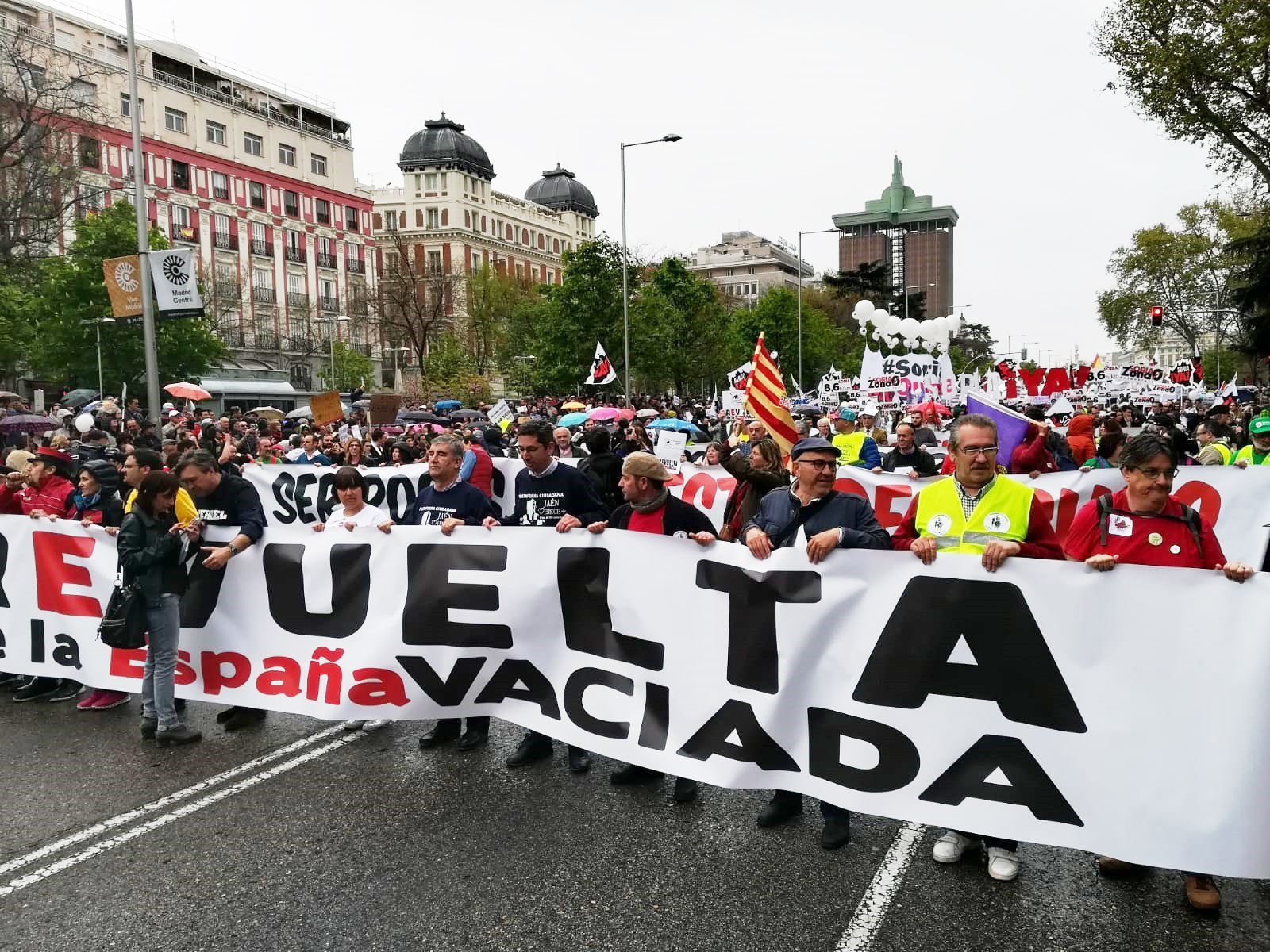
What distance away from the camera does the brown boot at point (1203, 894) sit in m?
3.70

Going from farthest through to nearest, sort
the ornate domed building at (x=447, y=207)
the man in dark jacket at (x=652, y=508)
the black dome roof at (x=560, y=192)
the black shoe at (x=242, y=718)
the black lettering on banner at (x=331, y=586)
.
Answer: the black dome roof at (x=560, y=192), the ornate domed building at (x=447, y=207), the black shoe at (x=242, y=718), the black lettering on banner at (x=331, y=586), the man in dark jacket at (x=652, y=508)

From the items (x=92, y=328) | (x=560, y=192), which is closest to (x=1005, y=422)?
(x=92, y=328)

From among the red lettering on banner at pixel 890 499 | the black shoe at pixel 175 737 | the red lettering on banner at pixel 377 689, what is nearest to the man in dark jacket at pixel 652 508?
the red lettering on banner at pixel 377 689

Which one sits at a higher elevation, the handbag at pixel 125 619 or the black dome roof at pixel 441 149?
the black dome roof at pixel 441 149

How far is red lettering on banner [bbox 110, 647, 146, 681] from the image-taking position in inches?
248

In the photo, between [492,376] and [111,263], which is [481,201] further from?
[111,263]

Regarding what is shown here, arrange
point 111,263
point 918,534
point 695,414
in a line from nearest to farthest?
point 918,534 < point 111,263 < point 695,414

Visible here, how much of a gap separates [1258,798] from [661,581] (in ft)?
8.10

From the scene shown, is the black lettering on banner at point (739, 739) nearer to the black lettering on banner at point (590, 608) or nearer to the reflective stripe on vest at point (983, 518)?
the black lettering on banner at point (590, 608)

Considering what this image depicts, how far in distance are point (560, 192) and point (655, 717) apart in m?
106

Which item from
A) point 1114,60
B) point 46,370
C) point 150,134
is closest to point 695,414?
point 1114,60

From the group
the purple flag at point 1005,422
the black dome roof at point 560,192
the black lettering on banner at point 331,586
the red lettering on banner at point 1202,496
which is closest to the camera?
the black lettering on banner at point 331,586

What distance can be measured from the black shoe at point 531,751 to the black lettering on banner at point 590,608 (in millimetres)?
745

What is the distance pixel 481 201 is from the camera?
3410 inches
